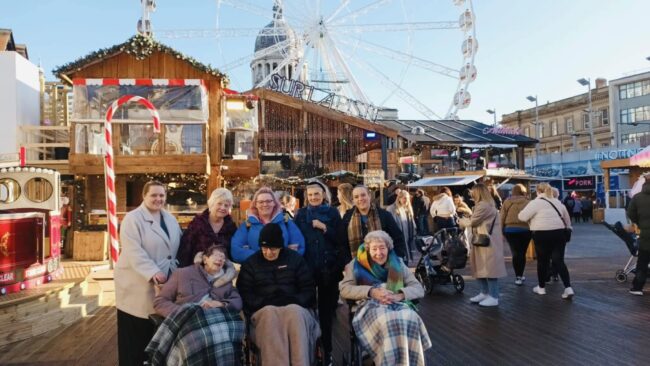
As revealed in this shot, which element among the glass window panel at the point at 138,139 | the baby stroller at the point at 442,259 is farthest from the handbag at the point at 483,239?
the glass window panel at the point at 138,139

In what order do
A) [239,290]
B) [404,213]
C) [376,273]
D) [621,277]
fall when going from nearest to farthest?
[239,290] → [376,273] → [621,277] → [404,213]

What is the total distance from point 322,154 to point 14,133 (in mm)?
12877

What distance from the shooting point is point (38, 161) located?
13.0 m

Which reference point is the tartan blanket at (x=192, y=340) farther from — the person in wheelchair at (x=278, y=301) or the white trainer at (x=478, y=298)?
the white trainer at (x=478, y=298)

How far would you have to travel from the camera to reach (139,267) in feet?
13.8

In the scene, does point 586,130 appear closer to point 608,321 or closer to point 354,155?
point 354,155

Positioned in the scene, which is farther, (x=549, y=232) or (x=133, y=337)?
(x=549, y=232)

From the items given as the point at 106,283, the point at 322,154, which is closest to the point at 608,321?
the point at 106,283

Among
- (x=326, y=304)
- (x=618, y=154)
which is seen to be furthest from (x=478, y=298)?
(x=618, y=154)

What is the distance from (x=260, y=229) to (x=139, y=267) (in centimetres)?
106

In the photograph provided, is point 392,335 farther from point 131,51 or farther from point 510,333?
point 131,51

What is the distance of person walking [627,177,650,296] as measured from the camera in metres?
7.61

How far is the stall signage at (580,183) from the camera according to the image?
41094mm

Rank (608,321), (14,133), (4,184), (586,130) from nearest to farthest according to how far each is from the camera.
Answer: (608,321)
(4,184)
(14,133)
(586,130)
